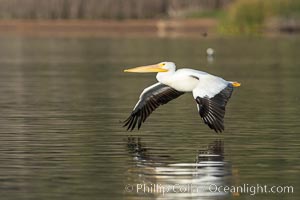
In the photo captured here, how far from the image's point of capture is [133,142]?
1608 centimetres

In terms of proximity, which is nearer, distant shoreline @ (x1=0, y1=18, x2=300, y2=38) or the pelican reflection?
the pelican reflection

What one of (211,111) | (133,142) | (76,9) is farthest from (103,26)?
(211,111)

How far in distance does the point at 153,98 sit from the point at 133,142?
3.18ft

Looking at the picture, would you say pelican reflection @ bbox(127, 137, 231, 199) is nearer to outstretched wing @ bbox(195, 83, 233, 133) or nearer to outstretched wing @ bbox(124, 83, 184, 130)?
outstretched wing @ bbox(195, 83, 233, 133)

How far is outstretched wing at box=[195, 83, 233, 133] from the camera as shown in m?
15.4

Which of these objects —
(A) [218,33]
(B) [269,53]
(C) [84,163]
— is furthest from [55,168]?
(A) [218,33]

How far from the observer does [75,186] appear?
12406mm

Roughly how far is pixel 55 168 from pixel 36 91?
11.9m

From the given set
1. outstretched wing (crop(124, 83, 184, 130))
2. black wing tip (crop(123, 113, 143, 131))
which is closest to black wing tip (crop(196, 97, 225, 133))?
outstretched wing (crop(124, 83, 184, 130))

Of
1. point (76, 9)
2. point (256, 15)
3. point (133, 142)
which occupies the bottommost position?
point (76, 9)

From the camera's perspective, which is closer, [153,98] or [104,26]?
[153,98]

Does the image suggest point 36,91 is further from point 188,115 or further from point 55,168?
point 55,168

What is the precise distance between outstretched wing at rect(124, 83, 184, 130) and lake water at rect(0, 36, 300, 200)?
29cm

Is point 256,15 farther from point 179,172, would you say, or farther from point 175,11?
point 179,172
